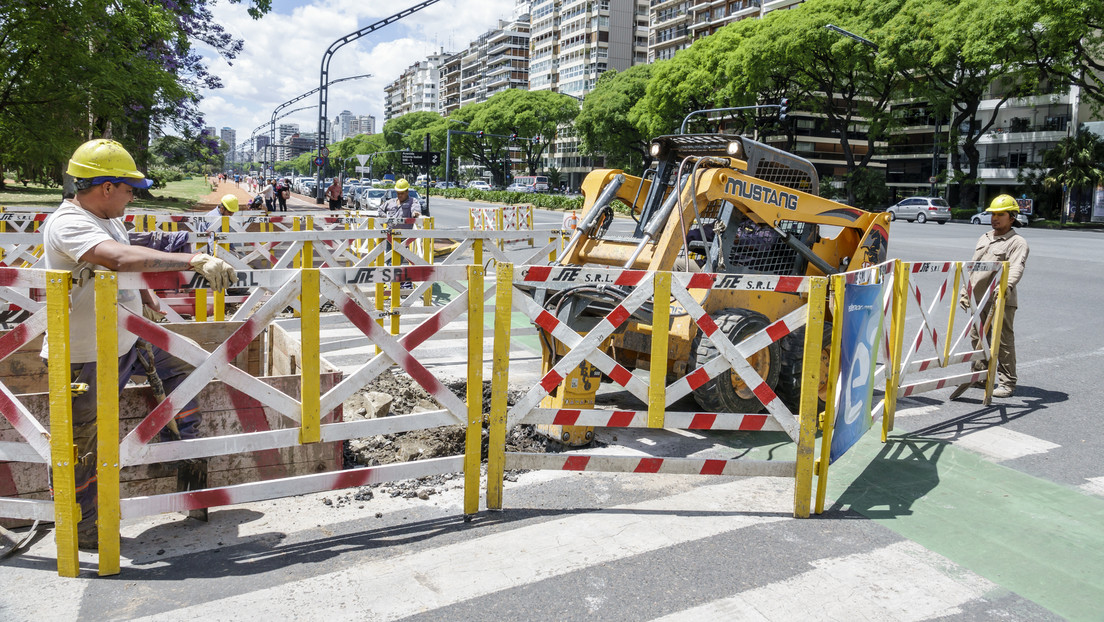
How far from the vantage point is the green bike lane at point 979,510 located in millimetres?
3924

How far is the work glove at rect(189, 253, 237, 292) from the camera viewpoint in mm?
3611

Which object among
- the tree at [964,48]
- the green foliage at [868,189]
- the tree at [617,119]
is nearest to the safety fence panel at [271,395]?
the tree at [964,48]

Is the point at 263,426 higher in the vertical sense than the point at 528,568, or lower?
higher

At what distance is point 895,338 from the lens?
598 centimetres

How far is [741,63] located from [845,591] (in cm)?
4932

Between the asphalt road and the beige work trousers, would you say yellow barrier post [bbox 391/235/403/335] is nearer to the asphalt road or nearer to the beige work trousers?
the asphalt road

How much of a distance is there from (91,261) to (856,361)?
4161 millimetres

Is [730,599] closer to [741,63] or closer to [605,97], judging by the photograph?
[741,63]

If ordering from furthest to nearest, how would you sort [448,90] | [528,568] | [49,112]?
[448,90]
[49,112]
[528,568]

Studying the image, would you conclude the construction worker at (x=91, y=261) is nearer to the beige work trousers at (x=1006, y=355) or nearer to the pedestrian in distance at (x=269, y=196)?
the beige work trousers at (x=1006, y=355)

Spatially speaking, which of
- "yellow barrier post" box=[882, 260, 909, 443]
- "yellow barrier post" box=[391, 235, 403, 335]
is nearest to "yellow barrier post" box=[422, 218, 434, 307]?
"yellow barrier post" box=[391, 235, 403, 335]

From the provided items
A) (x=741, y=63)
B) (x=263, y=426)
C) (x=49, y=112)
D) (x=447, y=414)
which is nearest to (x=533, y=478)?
(x=447, y=414)

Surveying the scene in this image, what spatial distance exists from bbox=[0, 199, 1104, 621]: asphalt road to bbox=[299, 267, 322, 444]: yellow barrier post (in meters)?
0.61

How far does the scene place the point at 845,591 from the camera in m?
3.74
